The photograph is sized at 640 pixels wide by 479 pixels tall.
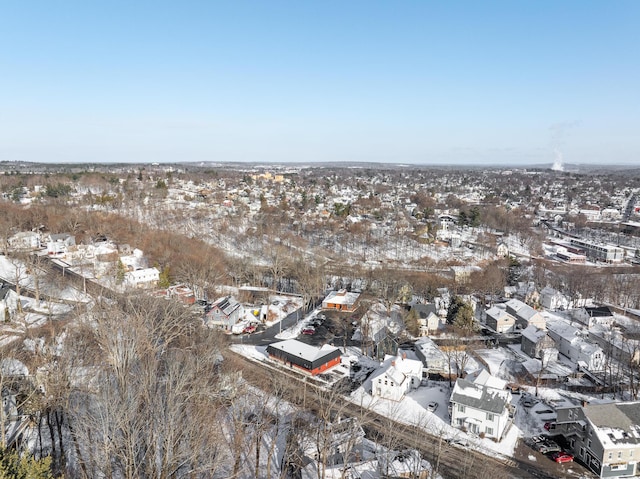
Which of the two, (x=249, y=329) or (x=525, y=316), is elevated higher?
(x=525, y=316)

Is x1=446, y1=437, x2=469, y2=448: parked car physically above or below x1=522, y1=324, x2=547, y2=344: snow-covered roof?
below

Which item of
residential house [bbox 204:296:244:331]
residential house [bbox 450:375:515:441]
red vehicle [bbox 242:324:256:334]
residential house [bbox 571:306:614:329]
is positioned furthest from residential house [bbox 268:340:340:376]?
residential house [bbox 571:306:614:329]

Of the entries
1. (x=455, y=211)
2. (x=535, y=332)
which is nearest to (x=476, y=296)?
(x=535, y=332)

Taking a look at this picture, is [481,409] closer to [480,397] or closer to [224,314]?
[480,397]

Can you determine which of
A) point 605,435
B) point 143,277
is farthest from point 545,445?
point 143,277

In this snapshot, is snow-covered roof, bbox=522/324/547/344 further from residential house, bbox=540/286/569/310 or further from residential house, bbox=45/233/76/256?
residential house, bbox=45/233/76/256
